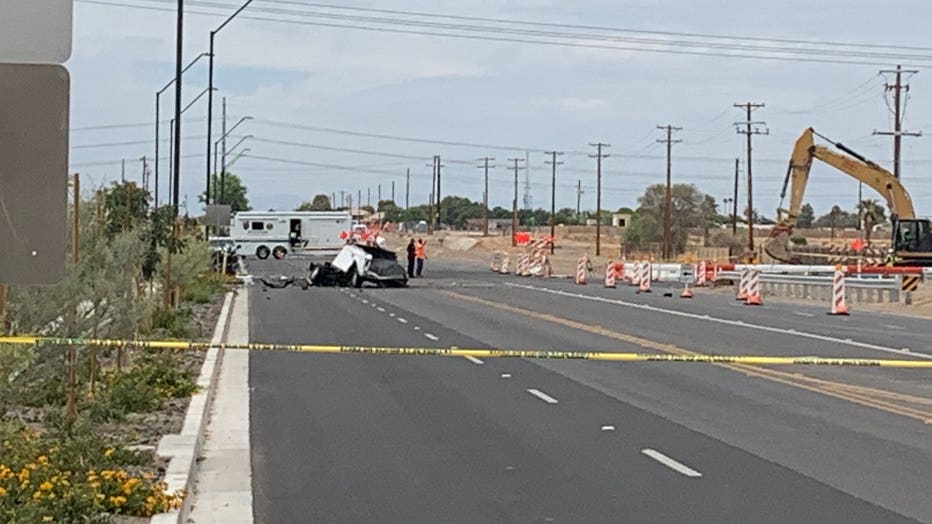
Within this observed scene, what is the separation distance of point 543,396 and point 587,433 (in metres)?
3.77

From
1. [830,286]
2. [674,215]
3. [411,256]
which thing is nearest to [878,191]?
[830,286]

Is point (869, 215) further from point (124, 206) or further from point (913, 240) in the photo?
point (124, 206)

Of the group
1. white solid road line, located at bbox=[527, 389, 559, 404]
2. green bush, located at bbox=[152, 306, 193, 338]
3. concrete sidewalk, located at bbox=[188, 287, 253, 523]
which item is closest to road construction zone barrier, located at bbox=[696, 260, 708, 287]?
green bush, located at bbox=[152, 306, 193, 338]

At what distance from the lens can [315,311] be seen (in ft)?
134

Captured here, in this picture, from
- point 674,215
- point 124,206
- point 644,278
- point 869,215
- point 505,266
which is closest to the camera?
point 124,206

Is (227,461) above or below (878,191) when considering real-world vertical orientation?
below

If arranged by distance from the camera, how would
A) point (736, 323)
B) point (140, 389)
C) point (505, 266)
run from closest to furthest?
point (140, 389), point (736, 323), point (505, 266)

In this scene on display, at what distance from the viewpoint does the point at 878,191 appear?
56.3 meters

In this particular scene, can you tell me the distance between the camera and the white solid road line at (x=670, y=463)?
12977 millimetres

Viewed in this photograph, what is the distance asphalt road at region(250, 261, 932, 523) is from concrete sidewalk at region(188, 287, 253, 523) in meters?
0.16

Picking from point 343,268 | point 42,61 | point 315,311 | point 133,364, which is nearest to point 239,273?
point 343,268

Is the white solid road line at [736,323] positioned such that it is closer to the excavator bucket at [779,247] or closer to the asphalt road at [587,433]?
→ the asphalt road at [587,433]

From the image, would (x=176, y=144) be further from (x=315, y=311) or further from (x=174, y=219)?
(x=315, y=311)

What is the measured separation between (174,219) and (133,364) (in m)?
10.6
